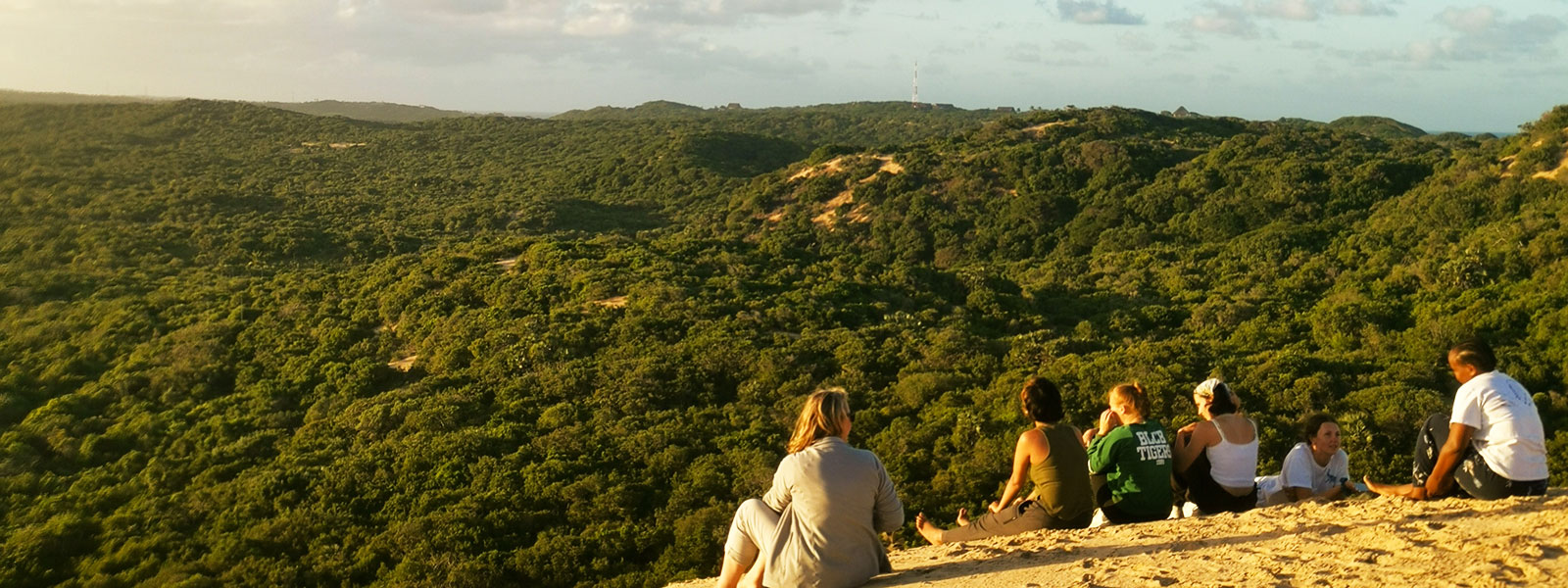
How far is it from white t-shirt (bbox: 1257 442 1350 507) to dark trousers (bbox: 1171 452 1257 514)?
0.82 ft

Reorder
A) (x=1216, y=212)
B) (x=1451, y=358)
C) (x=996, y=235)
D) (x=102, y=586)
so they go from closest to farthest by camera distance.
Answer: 1. (x=1451, y=358)
2. (x=102, y=586)
3. (x=1216, y=212)
4. (x=996, y=235)

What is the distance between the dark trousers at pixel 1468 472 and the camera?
5824 mm

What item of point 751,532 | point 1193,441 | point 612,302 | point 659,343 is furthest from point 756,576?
point 612,302

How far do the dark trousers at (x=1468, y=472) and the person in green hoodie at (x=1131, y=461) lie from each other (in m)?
1.45

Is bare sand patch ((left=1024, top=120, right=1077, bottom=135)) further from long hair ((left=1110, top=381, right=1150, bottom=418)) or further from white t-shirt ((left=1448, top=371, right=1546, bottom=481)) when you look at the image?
long hair ((left=1110, top=381, right=1150, bottom=418))

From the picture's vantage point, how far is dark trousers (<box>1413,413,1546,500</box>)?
19.1ft

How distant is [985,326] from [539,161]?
180 ft

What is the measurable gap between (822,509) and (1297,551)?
2.42m

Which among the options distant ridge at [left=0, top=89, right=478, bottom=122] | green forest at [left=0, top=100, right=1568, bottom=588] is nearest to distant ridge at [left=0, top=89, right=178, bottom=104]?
distant ridge at [left=0, top=89, right=478, bottom=122]

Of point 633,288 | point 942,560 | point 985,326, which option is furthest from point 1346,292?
point 942,560

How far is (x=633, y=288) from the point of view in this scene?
21.8 metres

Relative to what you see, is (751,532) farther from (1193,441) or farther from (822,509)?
(1193,441)

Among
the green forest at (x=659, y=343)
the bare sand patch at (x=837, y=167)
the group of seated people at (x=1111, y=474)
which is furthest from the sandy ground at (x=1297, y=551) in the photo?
the bare sand patch at (x=837, y=167)

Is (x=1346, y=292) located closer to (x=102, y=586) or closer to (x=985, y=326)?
(x=985, y=326)
